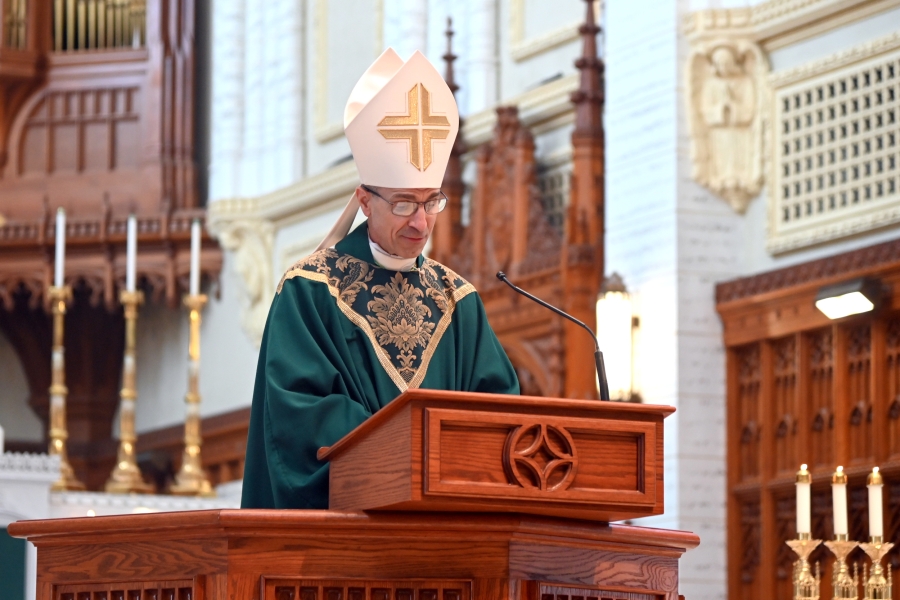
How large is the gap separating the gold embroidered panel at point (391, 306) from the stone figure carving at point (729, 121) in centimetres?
567

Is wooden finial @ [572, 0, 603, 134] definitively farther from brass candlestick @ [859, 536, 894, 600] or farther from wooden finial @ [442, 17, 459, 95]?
brass candlestick @ [859, 536, 894, 600]

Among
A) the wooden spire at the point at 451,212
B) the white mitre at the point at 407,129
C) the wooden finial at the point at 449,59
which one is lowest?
the white mitre at the point at 407,129

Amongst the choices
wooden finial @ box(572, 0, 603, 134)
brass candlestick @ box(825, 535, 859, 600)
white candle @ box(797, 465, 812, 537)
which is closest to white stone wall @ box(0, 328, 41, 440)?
wooden finial @ box(572, 0, 603, 134)

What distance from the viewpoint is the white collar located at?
4.44 metres

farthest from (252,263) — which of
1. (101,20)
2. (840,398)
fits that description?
(840,398)

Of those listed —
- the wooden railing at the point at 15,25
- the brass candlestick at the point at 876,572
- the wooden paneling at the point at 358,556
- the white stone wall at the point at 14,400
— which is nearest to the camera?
the wooden paneling at the point at 358,556

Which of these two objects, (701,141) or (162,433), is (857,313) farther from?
(162,433)

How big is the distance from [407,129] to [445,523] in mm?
1203

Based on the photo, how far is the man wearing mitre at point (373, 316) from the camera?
3984 millimetres

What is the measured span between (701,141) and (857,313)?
5.48ft

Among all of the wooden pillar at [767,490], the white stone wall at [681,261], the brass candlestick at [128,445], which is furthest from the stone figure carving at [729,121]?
the brass candlestick at [128,445]


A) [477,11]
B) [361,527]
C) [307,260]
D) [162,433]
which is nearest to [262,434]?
[307,260]

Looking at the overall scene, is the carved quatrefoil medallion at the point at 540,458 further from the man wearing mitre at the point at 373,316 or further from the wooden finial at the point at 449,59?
the wooden finial at the point at 449,59

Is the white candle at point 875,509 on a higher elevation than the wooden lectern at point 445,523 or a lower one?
higher
